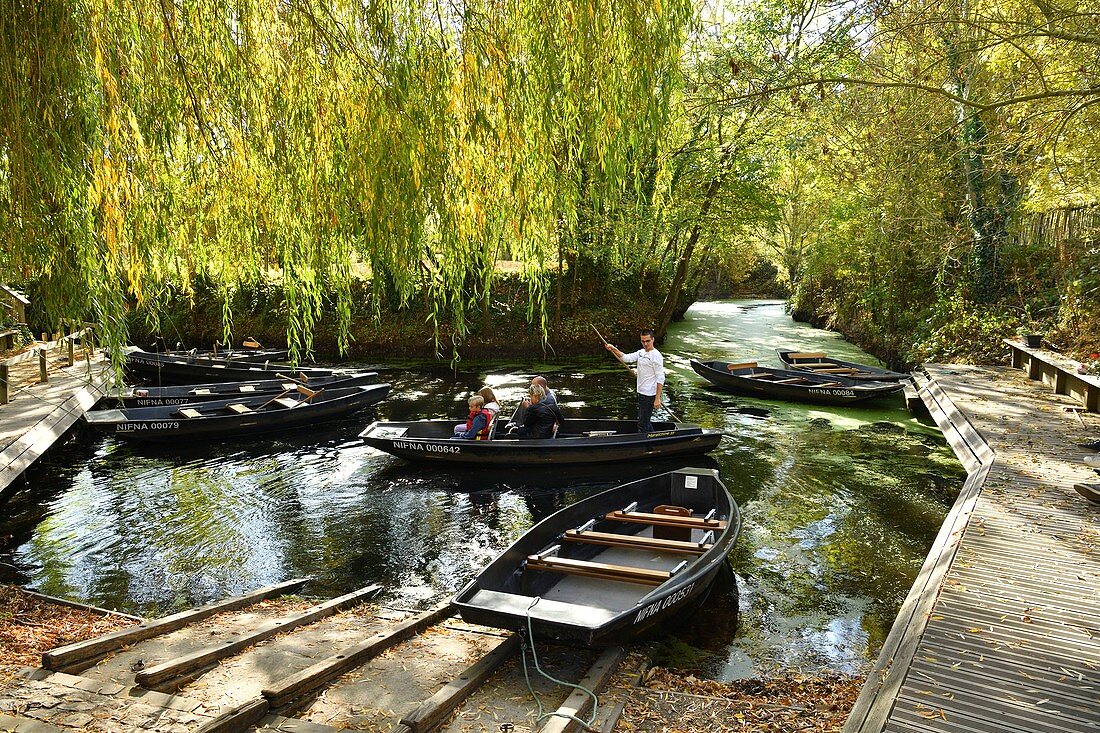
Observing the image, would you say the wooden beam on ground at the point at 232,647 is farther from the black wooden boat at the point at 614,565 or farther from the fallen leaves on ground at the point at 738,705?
the fallen leaves on ground at the point at 738,705

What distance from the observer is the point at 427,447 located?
12.4 m

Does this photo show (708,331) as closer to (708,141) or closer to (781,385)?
(708,141)

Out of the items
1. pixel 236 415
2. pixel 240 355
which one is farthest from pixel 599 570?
pixel 240 355

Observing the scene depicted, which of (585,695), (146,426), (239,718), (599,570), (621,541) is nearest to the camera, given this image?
(239,718)

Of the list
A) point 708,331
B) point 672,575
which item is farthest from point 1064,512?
point 708,331

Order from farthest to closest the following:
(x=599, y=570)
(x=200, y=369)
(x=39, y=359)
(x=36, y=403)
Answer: (x=200, y=369) → (x=39, y=359) → (x=36, y=403) → (x=599, y=570)

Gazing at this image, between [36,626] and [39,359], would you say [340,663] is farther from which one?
[39,359]

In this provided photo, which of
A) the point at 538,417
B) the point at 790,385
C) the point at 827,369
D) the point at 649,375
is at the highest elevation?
the point at 649,375

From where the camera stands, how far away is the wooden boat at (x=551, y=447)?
12.3 m

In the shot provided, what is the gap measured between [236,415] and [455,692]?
11.2 meters

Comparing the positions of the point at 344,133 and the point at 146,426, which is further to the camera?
the point at 146,426

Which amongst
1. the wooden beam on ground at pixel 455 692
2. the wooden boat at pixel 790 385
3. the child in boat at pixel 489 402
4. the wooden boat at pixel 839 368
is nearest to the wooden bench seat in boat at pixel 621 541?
the wooden beam on ground at pixel 455 692

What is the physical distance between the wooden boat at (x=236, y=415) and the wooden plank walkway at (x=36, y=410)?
57cm

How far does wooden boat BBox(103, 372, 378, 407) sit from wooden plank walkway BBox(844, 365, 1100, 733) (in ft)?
41.5
